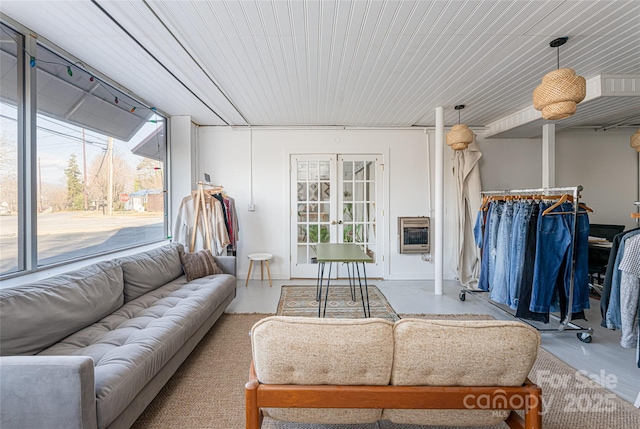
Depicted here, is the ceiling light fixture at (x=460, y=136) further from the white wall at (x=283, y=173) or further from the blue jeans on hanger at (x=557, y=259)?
the blue jeans on hanger at (x=557, y=259)

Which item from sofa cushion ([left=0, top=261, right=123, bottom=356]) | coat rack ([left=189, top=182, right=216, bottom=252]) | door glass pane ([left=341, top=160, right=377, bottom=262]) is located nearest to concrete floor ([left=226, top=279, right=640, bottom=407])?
door glass pane ([left=341, top=160, right=377, bottom=262])

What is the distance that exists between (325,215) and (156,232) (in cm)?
266

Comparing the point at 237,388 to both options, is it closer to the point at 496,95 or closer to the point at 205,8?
the point at 205,8

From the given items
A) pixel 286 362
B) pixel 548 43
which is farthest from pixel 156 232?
pixel 548 43

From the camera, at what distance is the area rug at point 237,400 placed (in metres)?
1.54

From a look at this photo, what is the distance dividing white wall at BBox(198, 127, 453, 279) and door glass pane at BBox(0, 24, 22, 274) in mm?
2543

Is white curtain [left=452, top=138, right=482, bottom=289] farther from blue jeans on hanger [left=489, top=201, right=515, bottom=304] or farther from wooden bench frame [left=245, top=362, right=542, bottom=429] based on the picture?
wooden bench frame [left=245, top=362, right=542, bottom=429]

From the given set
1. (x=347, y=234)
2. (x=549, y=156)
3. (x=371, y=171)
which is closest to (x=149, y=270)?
(x=347, y=234)

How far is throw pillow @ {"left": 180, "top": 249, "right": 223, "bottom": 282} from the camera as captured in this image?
9.82 ft

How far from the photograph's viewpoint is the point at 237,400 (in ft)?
5.64

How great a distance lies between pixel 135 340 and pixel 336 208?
11.3 ft

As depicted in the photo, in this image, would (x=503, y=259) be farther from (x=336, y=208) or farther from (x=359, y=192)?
(x=336, y=208)

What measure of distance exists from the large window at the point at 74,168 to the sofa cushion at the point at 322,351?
232 centimetres

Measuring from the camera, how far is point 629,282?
179cm
